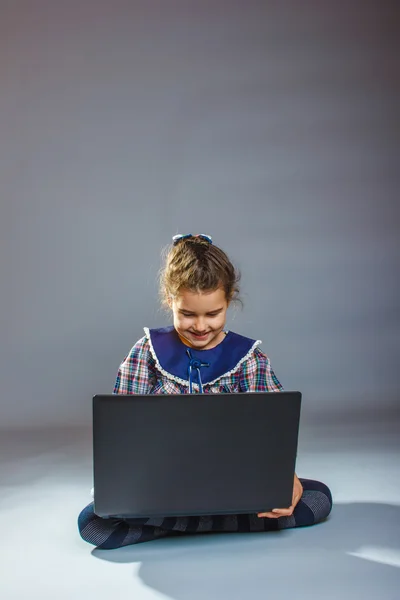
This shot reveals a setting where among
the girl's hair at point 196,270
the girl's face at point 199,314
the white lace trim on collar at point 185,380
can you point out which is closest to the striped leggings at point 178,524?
the white lace trim on collar at point 185,380

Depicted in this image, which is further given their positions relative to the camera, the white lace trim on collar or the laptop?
the white lace trim on collar

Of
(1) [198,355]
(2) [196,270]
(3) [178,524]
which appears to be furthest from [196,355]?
(3) [178,524]

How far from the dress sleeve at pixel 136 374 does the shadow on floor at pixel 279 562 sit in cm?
41

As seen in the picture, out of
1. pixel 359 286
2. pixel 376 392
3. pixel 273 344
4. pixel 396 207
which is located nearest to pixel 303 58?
pixel 396 207

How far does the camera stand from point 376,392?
3633mm

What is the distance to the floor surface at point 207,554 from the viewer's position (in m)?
1.83

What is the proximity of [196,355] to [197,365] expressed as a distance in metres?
0.03

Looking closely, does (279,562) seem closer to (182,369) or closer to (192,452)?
(192,452)

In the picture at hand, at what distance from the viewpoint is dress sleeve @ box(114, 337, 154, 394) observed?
7.36 feet

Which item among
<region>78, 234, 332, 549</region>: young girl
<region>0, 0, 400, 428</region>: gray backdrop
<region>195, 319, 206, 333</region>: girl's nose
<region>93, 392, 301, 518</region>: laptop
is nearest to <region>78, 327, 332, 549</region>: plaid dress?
<region>78, 234, 332, 549</region>: young girl

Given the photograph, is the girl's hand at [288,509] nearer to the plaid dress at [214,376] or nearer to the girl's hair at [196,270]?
the plaid dress at [214,376]

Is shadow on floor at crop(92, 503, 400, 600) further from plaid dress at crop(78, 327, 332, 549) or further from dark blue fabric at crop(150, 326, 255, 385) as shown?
dark blue fabric at crop(150, 326, 255, 385)

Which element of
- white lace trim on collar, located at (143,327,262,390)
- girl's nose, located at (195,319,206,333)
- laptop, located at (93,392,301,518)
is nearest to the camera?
laptop, located at (93,392,301,518)

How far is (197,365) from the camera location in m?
2.23
